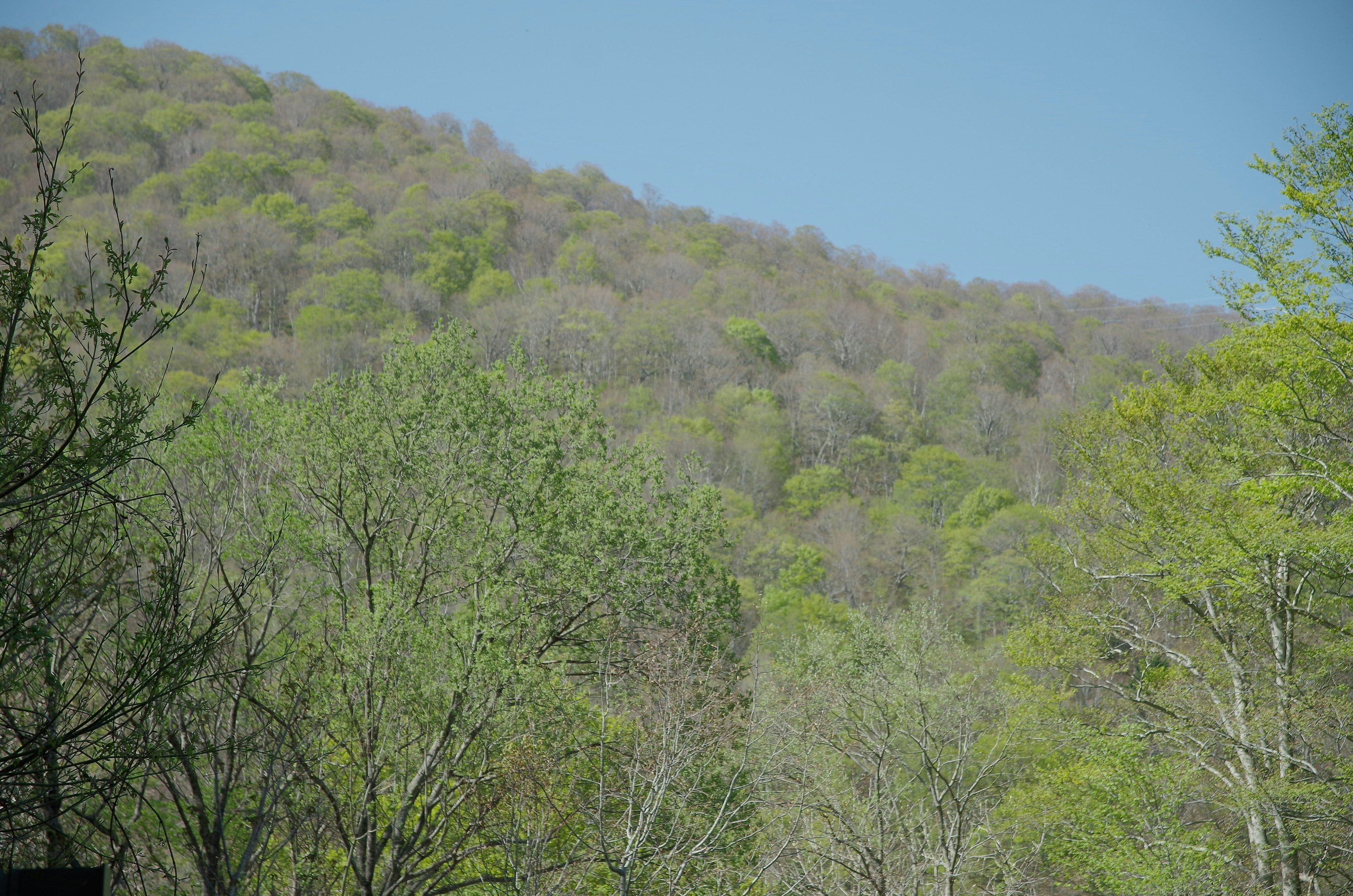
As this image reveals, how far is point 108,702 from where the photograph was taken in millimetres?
3541

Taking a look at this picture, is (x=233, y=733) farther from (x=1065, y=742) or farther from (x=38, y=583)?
(x=1065, y=742)

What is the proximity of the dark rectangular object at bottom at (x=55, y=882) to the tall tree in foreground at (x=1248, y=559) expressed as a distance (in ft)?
30.9

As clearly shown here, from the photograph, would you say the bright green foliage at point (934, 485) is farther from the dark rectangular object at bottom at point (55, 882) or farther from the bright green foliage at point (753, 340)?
the dark rectangular object at bottom at point (55, 882)

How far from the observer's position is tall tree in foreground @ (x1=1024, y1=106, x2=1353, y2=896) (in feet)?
29.5

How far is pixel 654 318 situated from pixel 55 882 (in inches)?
2060

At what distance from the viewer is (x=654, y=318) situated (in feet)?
178

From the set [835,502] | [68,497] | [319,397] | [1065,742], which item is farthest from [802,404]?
[68,497]

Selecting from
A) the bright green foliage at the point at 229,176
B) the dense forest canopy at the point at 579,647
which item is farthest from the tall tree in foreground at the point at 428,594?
the bright green foliage at the point at 229,176

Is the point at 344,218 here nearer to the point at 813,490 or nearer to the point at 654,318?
the point at 654,318

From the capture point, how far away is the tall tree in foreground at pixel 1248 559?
900 cm

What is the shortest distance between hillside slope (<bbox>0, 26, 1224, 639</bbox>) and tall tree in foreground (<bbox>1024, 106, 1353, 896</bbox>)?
13588mm

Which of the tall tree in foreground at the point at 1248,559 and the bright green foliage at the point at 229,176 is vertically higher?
the bright green foliage at the point at 229,176

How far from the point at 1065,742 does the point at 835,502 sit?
91.3 feet

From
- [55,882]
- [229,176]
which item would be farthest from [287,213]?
[55,882]
